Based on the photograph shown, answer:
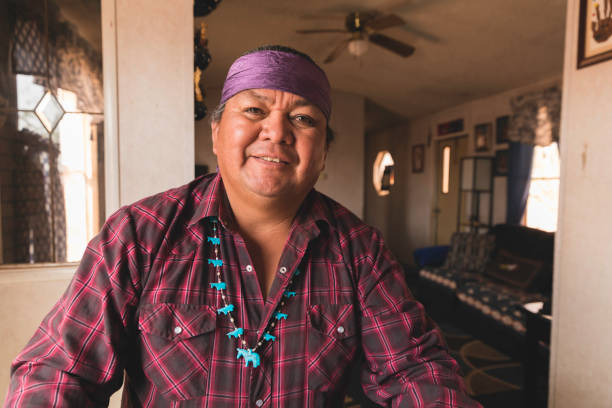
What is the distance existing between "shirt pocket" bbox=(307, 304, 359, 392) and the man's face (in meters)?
0.32

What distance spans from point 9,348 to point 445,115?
6.31m

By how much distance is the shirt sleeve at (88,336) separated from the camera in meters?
0.76

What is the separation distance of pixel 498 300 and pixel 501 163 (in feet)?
7.80

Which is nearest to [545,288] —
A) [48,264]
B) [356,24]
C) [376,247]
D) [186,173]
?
[356,24]

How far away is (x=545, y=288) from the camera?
3.53m

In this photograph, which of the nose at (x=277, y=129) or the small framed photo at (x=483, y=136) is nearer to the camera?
the nose at (x=277, y=129)

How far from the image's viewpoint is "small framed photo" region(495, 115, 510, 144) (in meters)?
4.96

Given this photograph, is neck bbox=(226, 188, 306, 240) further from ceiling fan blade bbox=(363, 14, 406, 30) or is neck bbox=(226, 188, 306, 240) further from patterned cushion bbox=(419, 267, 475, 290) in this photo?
patterned cushion bbox=(419, 267, 475, 290)

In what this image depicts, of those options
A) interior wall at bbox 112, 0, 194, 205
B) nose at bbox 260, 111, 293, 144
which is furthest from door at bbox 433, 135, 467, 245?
nose at bbox 260, 111, 293, 144

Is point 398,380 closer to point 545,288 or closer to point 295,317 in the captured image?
point 295,317

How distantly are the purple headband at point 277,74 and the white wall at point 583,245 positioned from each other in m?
1.46

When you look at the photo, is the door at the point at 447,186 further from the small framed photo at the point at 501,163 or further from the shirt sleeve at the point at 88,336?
the shirt sleeve at the point at 88,336

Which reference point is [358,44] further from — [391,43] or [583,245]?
[583,245]

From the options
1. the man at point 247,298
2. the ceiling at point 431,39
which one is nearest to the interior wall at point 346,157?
the ceiling at point 431,39
